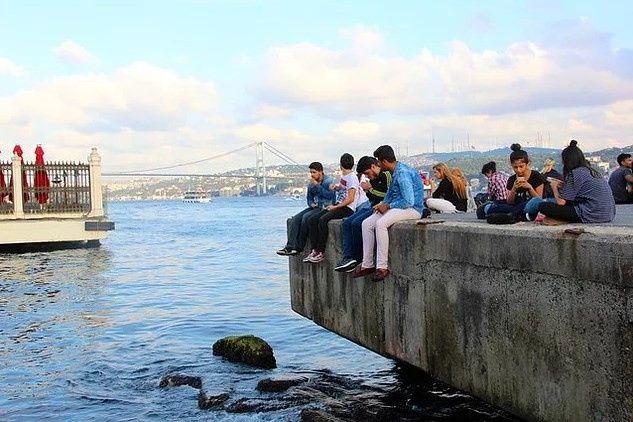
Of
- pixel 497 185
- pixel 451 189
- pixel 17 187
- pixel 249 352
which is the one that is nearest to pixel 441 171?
pixel 451 189

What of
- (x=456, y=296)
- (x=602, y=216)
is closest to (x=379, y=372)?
(x=456, y=296)

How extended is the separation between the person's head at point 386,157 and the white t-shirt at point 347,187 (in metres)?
1.64

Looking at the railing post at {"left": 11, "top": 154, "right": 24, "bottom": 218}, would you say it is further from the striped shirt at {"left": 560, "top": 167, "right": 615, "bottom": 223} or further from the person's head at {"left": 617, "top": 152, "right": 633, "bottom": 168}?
the striped shirt at {"left": 560, "top": 167, "right": 615, "bottom": 223}

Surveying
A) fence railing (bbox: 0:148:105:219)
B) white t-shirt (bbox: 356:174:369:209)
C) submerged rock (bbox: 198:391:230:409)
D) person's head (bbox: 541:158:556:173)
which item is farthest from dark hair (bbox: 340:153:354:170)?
fence railing (bbox: 0:148:105:219)

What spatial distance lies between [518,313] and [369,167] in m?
4.30

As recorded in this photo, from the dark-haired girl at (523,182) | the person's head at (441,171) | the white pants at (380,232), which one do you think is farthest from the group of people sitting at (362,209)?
the person's head at (441,171)

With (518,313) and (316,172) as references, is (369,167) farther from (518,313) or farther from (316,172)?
(518,313)

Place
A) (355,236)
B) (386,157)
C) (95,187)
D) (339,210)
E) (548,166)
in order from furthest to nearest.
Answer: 1. (95,187)
2. (548,166)
3. (339,210)
4. (355,236)
5. (386,157)

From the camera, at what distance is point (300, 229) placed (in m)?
10.6

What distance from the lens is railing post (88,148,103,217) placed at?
3759cm

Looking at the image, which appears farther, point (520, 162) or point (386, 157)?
point (386, 157)

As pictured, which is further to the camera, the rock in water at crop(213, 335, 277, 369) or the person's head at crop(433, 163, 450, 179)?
the person's head at crop(433, 163, 450, 179)

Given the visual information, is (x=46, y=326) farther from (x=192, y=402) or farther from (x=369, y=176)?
(x=369, y=176)

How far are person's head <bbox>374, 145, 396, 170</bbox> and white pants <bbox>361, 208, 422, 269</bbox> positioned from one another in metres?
0.60
